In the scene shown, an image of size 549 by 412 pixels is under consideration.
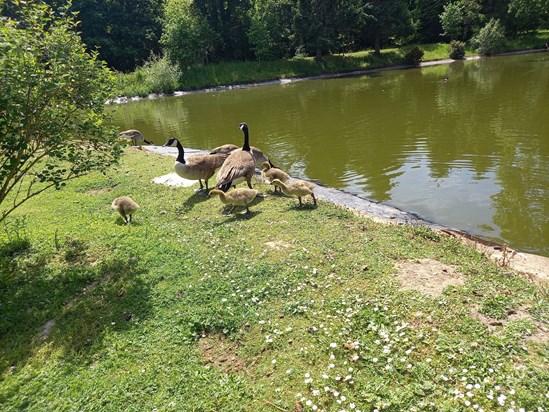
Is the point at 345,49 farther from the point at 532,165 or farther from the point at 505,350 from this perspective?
the point at 505,350

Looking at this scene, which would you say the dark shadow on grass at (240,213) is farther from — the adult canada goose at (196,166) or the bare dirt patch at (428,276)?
the bare dirt patch at (428,276)

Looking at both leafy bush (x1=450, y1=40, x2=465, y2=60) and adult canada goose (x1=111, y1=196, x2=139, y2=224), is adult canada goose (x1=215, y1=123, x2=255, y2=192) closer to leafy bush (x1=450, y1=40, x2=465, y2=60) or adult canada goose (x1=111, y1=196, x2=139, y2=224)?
adult canada goose (x1=111, y1=196, x2=139, y2=224)

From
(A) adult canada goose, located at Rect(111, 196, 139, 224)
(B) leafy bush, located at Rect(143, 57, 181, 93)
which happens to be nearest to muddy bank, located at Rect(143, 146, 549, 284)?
(A) adult canada goose, located at Rect(111, 196, 139, 224)

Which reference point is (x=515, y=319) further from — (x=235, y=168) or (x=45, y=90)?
(x=45, y=90)

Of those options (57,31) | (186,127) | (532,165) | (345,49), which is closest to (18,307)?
(57,31)

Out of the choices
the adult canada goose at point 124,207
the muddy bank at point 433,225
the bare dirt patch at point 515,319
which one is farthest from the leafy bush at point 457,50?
the bare dirt patch at point 515,319

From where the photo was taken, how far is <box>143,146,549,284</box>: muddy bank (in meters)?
7.65

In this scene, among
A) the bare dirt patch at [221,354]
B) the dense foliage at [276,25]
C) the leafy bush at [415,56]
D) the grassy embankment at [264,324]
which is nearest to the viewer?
the grassy embankment at [264,324]

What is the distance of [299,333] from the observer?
5.61m

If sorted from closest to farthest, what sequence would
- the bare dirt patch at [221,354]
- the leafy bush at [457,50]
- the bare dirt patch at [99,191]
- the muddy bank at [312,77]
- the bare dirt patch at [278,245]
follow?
the bare dirt patch at [221,354] < the bare dirt patch at [278,245] < the bare dirt patch at [99,191] < the muddy bank at [312,77] < the leafy bush at [457,50]

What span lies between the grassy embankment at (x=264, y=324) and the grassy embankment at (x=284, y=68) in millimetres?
55345

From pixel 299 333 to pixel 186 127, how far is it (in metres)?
27.6

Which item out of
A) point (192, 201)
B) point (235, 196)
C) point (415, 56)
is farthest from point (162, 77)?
point (235, 196)

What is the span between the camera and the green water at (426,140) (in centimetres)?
1172
